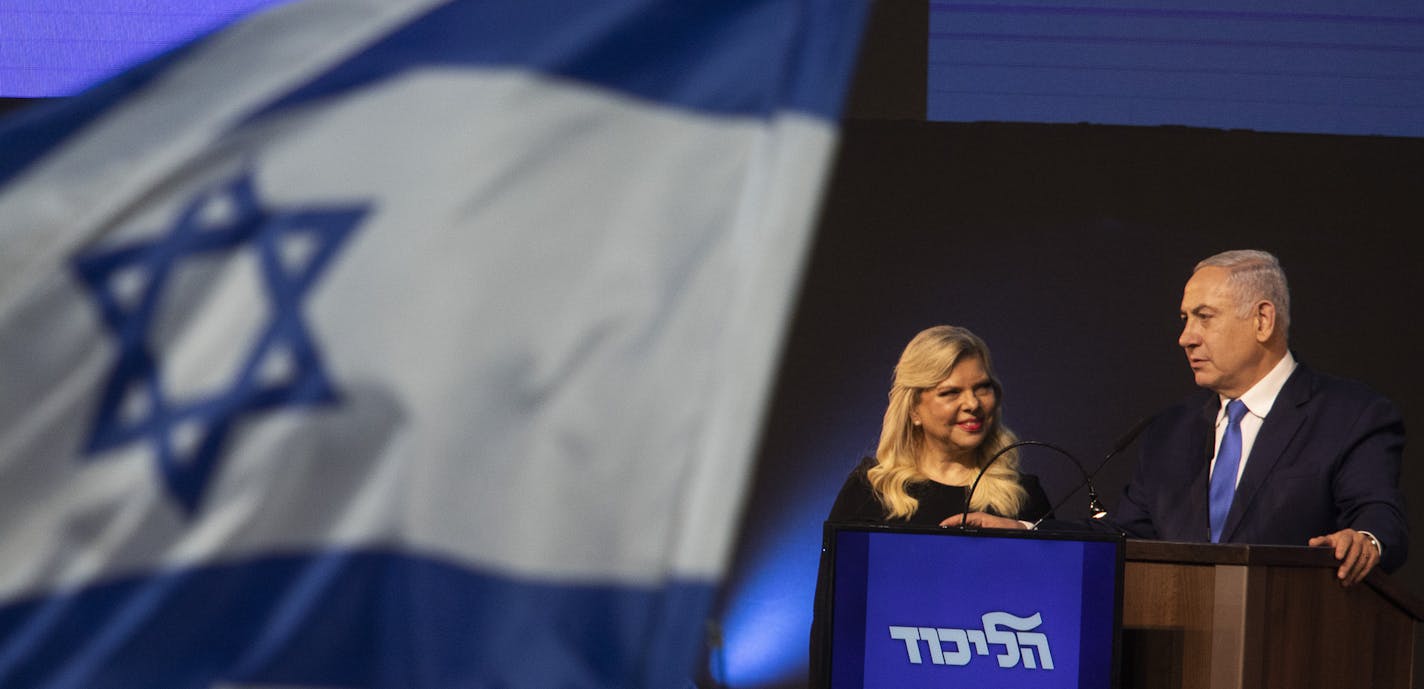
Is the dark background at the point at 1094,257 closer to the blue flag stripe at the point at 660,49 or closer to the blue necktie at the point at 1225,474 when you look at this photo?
the blue necktie at the point at 1225,474

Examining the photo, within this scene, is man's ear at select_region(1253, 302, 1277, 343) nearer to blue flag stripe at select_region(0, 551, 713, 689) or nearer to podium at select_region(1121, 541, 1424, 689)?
podium at select_region(1121, 541, 1424, 689)

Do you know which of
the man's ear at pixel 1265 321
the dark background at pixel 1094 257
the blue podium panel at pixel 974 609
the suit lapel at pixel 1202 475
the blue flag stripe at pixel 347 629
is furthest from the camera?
the dark background at pixel 1094 257

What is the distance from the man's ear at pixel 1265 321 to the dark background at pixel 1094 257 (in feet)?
5.42

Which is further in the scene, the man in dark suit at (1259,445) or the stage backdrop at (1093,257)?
the stage backdrop at (1093,257)

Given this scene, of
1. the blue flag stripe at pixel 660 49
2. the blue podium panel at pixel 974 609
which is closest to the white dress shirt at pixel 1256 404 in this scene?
the blue podium panel at pixel 974 609

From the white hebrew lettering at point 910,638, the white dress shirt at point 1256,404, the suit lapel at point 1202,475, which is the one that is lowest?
the white hebrew lettering at point 910,638

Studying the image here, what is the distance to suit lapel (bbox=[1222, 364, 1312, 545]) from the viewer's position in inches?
108

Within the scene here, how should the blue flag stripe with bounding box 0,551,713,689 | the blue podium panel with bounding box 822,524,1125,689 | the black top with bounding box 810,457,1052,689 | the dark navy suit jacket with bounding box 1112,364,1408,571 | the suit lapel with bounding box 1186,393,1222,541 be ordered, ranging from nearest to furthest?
the blue flag stripe with bounding box 0,551,713,689, the blue podium panel with bounding box 822,524,1125,689, the dark navy suit jacket with bounding box 1112,364,1408,571, the suit lapel with bounding box 1186,393,1222,541, the black top with bounding box 810,457,1052,689

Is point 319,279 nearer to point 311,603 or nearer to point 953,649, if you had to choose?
point 311,603

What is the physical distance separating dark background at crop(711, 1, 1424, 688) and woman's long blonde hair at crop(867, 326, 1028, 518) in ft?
4.18

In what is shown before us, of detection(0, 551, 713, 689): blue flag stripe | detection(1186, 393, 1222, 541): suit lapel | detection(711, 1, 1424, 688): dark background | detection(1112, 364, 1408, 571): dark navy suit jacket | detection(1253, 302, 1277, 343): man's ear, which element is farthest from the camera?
detection(711, 1, 1424, 688): dark background

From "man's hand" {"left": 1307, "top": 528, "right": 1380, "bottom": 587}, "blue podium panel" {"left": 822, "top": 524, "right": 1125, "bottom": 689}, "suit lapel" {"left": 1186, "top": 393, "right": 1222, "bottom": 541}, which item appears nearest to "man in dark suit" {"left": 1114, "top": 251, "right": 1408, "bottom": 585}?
"suit lapel" {"left": 1186, "top": 393, "right": 1222, "bottom": 541}

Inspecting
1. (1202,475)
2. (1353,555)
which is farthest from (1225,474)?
(1353,555)

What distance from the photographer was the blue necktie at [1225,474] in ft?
9.20
